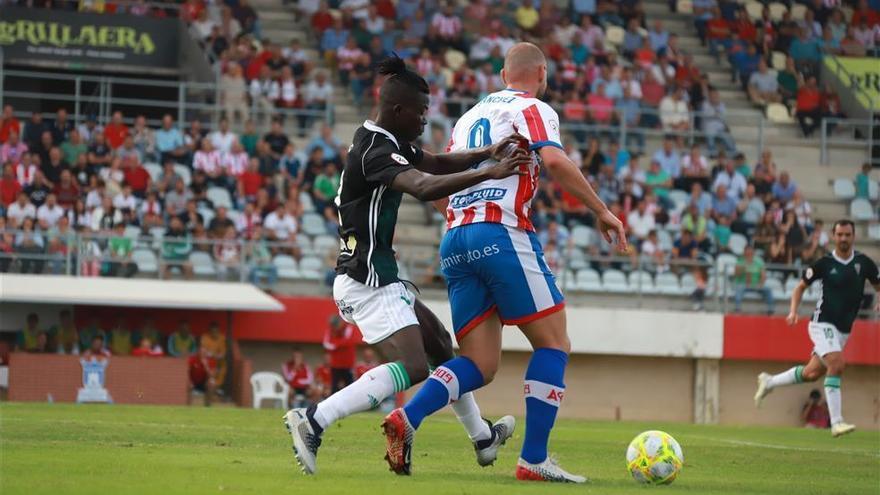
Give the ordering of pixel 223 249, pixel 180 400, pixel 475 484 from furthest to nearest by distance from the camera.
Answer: pixel 223 249 < pixel 180 400 < pixel 475 484

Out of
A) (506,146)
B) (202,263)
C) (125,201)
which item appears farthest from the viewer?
(125,201)

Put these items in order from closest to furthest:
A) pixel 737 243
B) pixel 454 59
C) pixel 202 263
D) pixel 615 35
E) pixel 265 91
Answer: pixel 202 263 → pixel 737 243 → pixel 265 91 → pixel 454 59 → pixel 615 35

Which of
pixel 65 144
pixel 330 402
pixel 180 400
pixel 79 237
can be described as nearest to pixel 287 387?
pixel 180 400

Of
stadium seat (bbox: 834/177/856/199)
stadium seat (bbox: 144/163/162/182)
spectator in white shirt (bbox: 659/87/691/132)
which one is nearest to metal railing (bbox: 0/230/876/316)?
stadium seat (bbox: 144/163/162/182)

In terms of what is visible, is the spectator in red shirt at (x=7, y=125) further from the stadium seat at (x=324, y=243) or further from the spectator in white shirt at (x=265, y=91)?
the stadium seat at (x=324, y=243)

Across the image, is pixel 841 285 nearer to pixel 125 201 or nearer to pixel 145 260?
pixel 145 260

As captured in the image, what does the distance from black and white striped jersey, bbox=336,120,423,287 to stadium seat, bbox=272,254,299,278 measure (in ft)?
54.9

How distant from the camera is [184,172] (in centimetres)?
2688

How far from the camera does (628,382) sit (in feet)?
92.2

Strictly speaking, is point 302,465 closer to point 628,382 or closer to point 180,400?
point 180,400

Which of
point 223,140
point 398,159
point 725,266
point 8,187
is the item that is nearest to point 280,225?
point 223,140

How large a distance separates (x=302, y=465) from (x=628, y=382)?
64.3 feet

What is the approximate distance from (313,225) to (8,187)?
5107 mm

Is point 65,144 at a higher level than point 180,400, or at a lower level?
higher
